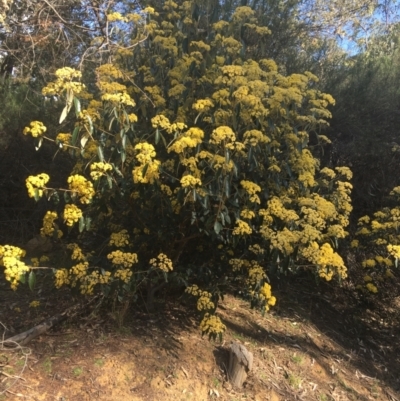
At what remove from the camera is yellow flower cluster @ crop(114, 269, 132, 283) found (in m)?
3.43

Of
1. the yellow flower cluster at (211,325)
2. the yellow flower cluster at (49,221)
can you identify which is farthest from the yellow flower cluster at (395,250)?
the yellow flower cluster at (49,221)

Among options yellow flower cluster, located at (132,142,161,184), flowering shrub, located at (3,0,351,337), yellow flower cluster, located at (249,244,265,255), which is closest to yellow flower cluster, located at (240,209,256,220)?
flowering shrub, located at (3,0,351,337)

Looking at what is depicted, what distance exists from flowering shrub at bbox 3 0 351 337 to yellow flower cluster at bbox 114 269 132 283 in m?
0.01

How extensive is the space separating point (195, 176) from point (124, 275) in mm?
906

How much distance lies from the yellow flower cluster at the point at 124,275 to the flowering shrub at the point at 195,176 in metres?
0.01

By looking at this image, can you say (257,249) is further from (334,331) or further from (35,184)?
(334,331)

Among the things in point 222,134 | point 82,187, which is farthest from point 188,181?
point 82,187

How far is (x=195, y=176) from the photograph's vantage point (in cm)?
333

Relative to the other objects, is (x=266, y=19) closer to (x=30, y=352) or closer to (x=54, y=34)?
(x=54, y=34)

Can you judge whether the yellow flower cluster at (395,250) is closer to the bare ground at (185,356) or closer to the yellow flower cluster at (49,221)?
the bare ground at (185,356)

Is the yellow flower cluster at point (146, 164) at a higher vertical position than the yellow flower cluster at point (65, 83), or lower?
lower

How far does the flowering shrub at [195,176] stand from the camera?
3262 millimetres

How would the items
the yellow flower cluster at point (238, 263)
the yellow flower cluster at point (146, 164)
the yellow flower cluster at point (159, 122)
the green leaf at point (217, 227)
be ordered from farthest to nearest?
the yellow flower cluster at point (238, 263), the green leaf at point (217, 227), the yellow flower cluster at point (159, 122), the yellow flower cluster at point (146, 164)

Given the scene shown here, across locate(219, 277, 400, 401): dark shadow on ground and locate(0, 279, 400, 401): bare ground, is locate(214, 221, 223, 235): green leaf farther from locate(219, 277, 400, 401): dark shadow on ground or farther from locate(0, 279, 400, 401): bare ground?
locate(219, 277, 400, 401): dark shadow on ground
